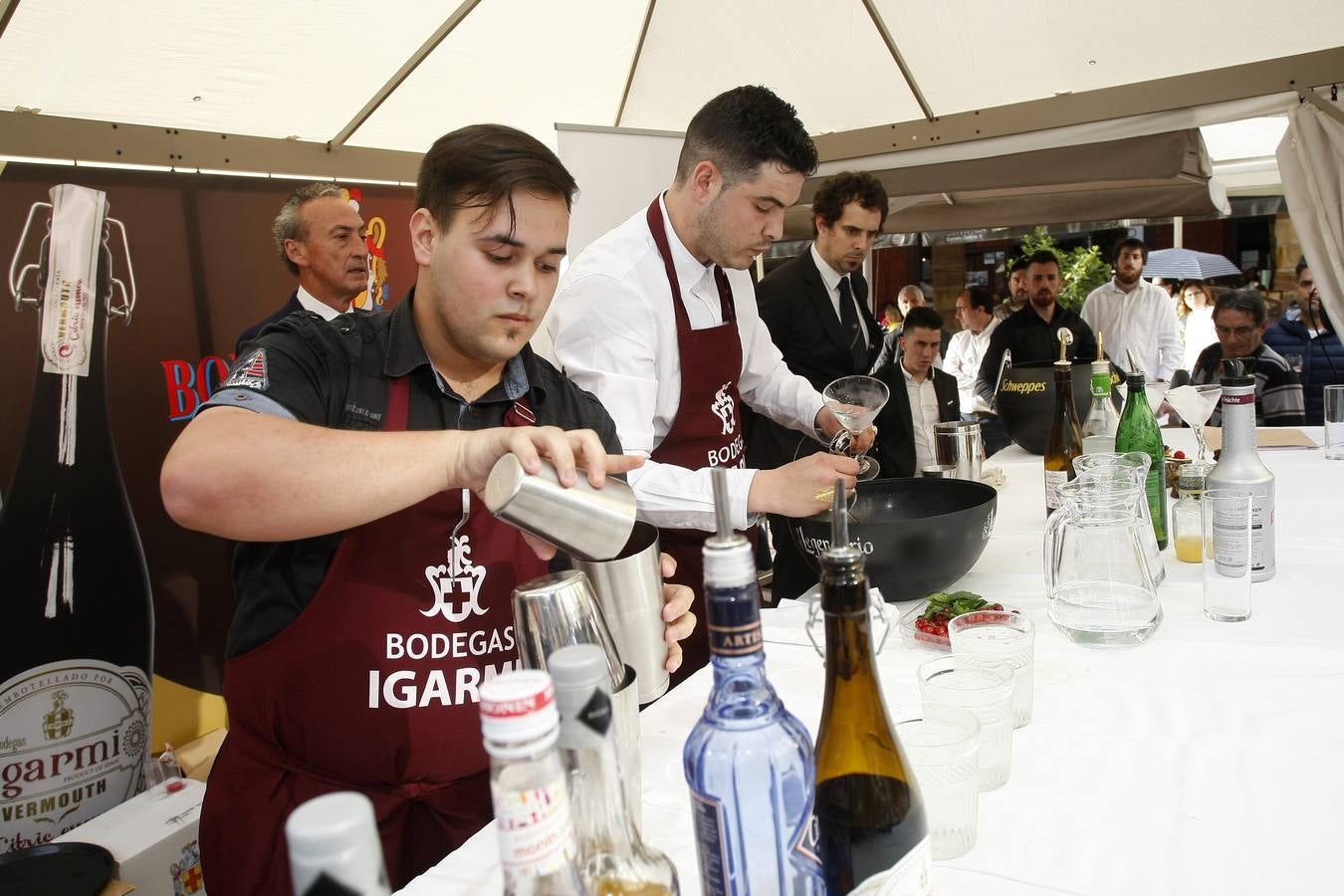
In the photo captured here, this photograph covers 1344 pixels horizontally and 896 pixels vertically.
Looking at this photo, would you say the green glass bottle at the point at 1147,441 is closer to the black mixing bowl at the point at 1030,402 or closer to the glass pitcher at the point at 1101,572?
the glass pitcher at the point at 1101,572

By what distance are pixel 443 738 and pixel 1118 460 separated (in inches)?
51.1

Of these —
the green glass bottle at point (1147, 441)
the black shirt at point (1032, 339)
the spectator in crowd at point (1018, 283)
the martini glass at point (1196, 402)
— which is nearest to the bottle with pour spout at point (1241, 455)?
the green glass bottle at point (1147, 441)

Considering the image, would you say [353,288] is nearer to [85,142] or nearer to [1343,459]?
[85,142]

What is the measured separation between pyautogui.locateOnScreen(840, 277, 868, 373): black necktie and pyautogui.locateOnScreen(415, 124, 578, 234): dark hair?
259 cm

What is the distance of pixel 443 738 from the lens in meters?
1.21

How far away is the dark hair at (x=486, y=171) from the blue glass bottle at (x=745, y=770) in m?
0.82

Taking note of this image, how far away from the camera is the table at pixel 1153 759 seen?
832 mm

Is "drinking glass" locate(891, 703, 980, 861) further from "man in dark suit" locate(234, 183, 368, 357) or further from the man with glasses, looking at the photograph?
the man with glasses

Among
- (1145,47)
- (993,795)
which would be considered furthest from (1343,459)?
(993,795)

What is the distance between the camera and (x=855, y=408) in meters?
2.00

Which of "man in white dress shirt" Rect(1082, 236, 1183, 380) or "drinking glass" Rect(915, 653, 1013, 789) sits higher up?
"man in white dress shirt" Rect(1082, 236, 1183, 380)

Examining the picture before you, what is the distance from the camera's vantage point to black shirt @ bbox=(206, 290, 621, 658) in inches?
45.5

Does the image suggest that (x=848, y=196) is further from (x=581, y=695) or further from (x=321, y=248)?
(x=581, y=695)

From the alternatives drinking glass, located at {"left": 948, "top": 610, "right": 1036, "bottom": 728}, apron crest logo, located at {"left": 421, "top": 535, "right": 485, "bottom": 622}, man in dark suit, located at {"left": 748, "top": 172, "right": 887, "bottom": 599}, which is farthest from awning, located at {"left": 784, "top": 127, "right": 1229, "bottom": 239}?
apron crest logo, located at {"left": 421, "top": 535, "right": 485, "bottom": 622}
